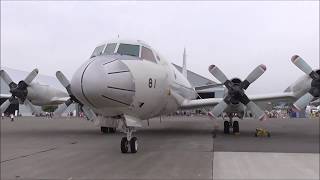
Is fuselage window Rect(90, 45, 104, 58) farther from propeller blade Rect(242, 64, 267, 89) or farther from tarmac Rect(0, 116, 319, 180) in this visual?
propeller blade Rect(242, 64, 267, 89)

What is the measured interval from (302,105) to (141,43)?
22.9 feet

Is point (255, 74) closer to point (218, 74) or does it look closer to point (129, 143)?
point (218, 74)

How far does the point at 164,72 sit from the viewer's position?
536 inches

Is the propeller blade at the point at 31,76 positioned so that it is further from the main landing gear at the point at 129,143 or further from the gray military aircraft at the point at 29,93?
the main landing gear at the point at 129,143

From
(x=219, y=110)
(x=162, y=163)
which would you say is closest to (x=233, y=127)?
(x=219, y=110)

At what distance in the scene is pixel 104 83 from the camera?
9414mm

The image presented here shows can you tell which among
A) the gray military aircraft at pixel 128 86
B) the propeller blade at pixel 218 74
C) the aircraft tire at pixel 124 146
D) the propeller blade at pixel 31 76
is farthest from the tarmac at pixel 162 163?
the propeller blade at pixel 31 76

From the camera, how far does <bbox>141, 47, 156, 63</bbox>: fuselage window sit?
487 inches

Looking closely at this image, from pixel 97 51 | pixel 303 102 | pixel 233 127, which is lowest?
pixel 233 127

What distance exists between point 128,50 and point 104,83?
2715 millimetres

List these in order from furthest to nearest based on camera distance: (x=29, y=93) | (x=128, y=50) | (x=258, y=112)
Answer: (x=29, y=93), (x=258, y=112), (x=128, y=50)

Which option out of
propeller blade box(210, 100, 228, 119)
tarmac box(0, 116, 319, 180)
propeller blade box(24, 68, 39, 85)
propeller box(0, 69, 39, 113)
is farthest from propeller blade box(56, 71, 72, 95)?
propeller blade box(210, 100, 228, 119)

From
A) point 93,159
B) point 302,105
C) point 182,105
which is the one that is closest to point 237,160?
point 93,159

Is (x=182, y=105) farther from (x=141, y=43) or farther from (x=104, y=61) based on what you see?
(x=104, y=61)
